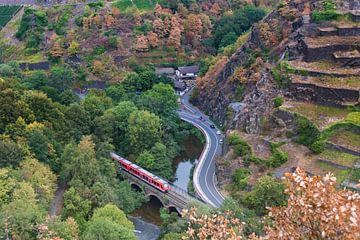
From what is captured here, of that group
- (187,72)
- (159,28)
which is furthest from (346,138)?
(159,28)

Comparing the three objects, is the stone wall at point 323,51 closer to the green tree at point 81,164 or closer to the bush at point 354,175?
the bush at point 354,175

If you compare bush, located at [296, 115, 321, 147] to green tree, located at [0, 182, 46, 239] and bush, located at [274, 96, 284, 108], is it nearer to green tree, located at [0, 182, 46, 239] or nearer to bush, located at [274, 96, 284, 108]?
bush, located at [274, 96, 284, 108]

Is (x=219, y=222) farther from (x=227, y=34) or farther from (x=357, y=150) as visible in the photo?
(x=227, y=34)

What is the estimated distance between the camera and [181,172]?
48.8m

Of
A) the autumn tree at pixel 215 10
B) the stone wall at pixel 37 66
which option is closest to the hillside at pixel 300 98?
the autumn tree at pixel 215 10

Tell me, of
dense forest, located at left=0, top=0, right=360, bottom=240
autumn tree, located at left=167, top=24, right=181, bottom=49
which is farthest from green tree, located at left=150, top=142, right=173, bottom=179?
autumn tree, located at left=167, top=24, right=181, bottom=49

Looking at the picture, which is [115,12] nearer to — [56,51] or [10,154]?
[56,51]

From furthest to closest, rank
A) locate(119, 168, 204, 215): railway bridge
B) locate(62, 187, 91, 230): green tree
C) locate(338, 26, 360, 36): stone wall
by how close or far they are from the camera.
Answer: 1. locate(338, 26, 360, 36): stone wall
2. locate(119, 168, 204, 215): railway bridge
3. locate(62, 187, 91, 230): green tree

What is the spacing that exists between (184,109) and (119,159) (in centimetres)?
1762

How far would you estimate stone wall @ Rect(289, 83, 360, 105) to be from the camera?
40562mm

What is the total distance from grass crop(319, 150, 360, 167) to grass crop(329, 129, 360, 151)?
2.37 ft

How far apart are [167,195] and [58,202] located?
915 centimetres

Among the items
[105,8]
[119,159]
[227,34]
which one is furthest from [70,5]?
[119,159]

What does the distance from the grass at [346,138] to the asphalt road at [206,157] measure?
10.1 meters
